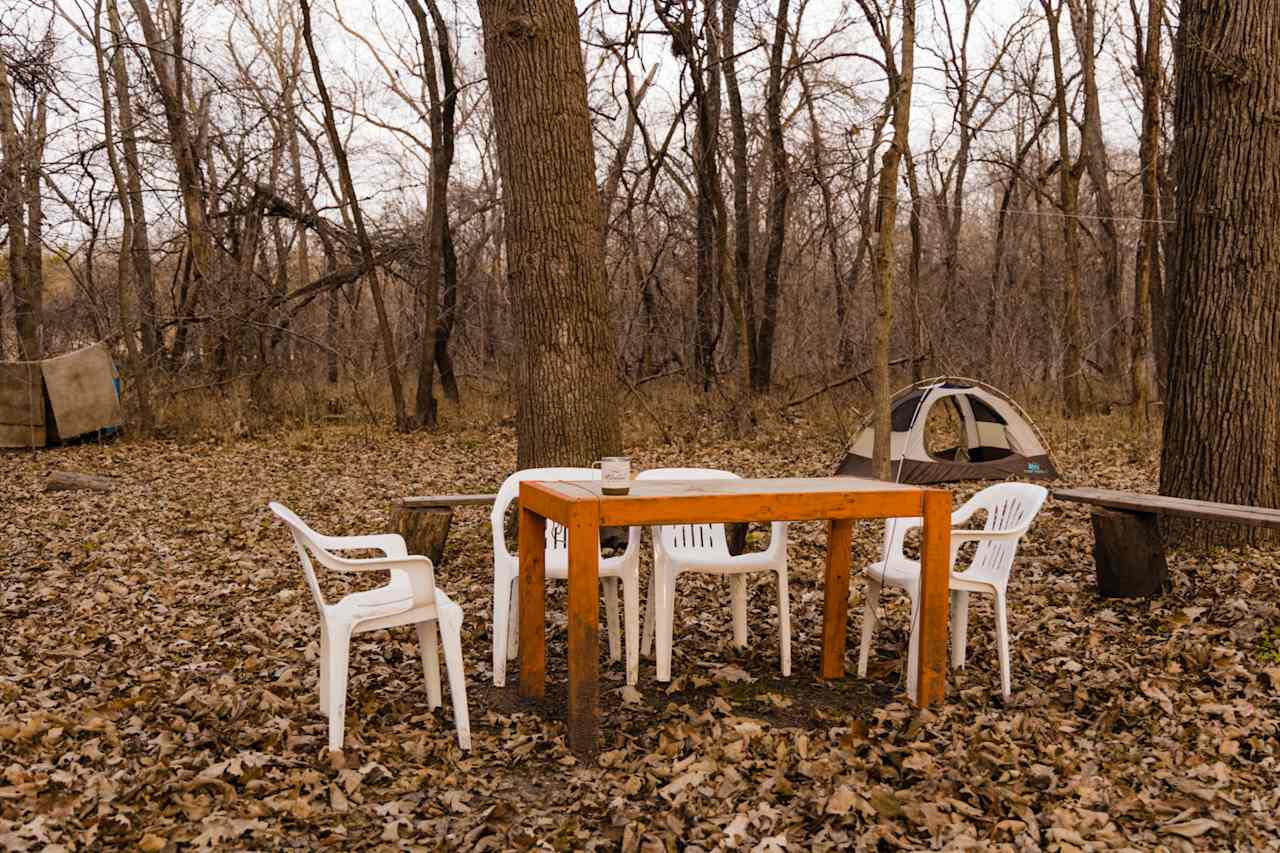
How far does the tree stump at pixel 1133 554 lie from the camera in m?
5.63

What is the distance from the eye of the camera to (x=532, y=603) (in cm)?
449

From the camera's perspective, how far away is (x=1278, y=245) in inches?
243

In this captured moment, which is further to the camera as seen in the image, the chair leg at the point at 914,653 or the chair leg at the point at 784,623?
the chair leg at the point at 784,623

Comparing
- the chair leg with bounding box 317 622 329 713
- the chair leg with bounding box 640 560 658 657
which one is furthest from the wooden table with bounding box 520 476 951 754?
the chair leg with bounding box 317 622 329 713

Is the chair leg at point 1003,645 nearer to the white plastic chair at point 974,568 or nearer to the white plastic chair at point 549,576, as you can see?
the white plastic chair at point 974,568

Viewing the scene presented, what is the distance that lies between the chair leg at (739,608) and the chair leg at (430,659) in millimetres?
1486

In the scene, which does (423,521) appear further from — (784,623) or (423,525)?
(784,623)

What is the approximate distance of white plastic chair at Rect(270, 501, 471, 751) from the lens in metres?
3.85

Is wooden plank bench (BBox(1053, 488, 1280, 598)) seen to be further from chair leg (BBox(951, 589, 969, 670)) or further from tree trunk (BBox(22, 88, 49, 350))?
tree trunk (BBox(22, 88, 49, 350))

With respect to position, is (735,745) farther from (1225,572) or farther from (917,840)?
(1225,572)

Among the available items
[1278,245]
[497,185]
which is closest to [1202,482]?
[1278,245]

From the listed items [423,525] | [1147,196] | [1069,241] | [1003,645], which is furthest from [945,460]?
[1003,645]

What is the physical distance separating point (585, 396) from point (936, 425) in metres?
7.94

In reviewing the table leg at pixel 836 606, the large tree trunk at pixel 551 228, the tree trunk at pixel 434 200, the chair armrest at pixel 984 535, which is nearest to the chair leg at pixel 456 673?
the table leg at pixel 836 606
